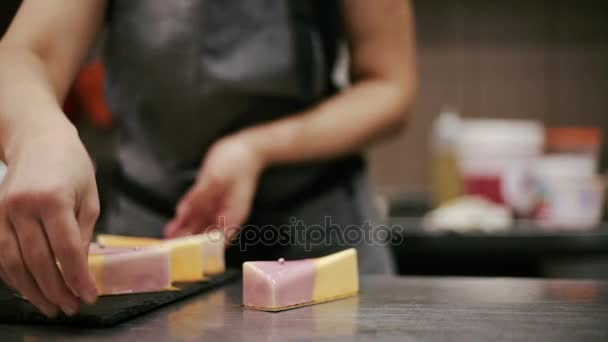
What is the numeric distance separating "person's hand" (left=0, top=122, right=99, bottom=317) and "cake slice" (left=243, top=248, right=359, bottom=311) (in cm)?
13

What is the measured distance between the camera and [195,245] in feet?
2.34

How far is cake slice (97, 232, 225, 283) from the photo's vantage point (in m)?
0.71

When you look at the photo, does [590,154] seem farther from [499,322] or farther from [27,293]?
[27,293]

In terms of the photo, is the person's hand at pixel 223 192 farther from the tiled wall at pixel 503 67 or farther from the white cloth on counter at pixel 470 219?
the tiled wall at pixel 503 67

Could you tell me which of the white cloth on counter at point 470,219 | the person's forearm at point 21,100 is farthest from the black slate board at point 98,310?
the white cloth on counter at point 470,219

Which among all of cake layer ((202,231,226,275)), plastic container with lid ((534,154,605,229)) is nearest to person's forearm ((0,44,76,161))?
cake layer ((202,231,226,275))

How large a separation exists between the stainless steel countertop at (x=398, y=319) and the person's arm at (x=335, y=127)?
0.56ft

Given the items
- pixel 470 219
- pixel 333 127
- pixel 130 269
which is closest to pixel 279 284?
pixel 130 269

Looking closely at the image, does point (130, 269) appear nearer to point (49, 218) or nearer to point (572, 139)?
point (49, 218)

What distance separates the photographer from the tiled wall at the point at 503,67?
7.72 ft

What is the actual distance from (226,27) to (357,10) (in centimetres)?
17

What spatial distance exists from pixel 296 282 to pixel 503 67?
1962 millimetres

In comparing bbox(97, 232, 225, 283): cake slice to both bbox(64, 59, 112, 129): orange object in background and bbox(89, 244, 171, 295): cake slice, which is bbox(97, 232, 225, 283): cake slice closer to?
bbox(89, 244, 171, 295): cake slice

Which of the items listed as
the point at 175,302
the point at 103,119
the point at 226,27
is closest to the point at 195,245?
the point at 175,302
